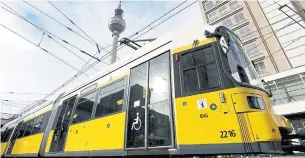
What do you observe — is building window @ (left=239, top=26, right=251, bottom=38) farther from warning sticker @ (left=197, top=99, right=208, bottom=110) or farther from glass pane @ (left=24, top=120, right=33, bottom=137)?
glass pane @ (left=24, top=120, right=33, bottom=137)

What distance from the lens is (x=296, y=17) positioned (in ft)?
69.5

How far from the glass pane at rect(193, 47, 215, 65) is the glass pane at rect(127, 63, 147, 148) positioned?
1489mm

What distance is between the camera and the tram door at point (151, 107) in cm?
393

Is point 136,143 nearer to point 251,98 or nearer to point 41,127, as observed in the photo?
point 251,98

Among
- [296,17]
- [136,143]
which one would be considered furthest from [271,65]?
[136,143]

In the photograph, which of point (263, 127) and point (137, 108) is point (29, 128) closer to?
point (137, 108)

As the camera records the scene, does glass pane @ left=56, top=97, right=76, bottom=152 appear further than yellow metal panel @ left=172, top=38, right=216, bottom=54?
Yes

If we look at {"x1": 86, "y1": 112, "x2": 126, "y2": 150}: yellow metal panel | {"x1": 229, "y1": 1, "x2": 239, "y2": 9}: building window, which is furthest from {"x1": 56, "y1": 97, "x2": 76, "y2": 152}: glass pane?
{"x1": 229, "y1": 1, "x2": 239, "y2": 9}: building window

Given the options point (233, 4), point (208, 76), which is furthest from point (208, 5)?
point (208, 76)

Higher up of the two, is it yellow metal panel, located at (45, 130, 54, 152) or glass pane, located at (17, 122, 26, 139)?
glass pane, located at (17, 122, 26, 139)

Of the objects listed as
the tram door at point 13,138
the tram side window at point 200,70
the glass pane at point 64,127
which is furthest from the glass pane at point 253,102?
the tram door at point 13,138

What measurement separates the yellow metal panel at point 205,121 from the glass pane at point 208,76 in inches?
7.5

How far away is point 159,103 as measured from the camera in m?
4.20

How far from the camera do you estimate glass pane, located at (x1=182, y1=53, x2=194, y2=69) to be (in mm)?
4051
